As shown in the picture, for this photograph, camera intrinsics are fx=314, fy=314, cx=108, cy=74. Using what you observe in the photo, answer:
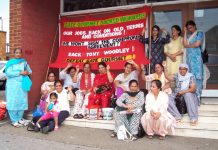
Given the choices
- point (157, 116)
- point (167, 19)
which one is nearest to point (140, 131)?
point (157, 116)

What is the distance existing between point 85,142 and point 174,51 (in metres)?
2.79

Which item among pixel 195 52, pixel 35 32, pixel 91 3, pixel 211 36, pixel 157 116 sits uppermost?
pixel 91 3

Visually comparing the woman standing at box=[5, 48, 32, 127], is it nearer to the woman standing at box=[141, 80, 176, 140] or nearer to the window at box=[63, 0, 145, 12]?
the window at box=[63, 0, 145, 12]

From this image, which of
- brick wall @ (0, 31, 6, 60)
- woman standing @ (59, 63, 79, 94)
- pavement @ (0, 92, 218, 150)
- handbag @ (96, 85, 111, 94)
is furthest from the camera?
brick wall @ (0, 31, 6, 60)

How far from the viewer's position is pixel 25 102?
265 inches

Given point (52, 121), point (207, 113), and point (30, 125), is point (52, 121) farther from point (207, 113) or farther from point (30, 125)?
point (207, 113)

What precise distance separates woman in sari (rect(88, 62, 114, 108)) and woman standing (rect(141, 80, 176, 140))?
1.07 meters

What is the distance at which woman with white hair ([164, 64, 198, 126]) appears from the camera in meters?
5.80

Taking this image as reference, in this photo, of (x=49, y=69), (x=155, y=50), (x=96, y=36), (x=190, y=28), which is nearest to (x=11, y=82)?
(x=49, y=69)

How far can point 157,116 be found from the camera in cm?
538

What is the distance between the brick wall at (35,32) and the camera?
23.3ft

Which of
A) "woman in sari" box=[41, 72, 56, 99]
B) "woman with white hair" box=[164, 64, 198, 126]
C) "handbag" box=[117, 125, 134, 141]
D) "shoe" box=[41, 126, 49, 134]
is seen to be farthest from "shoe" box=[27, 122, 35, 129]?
"woman with white hair" box=[164, 64, 198, 126]

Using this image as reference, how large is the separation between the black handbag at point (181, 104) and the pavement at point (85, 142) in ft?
1.94

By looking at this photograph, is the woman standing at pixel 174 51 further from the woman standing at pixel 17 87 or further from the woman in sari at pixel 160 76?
the woman standing at pixel 17 87
